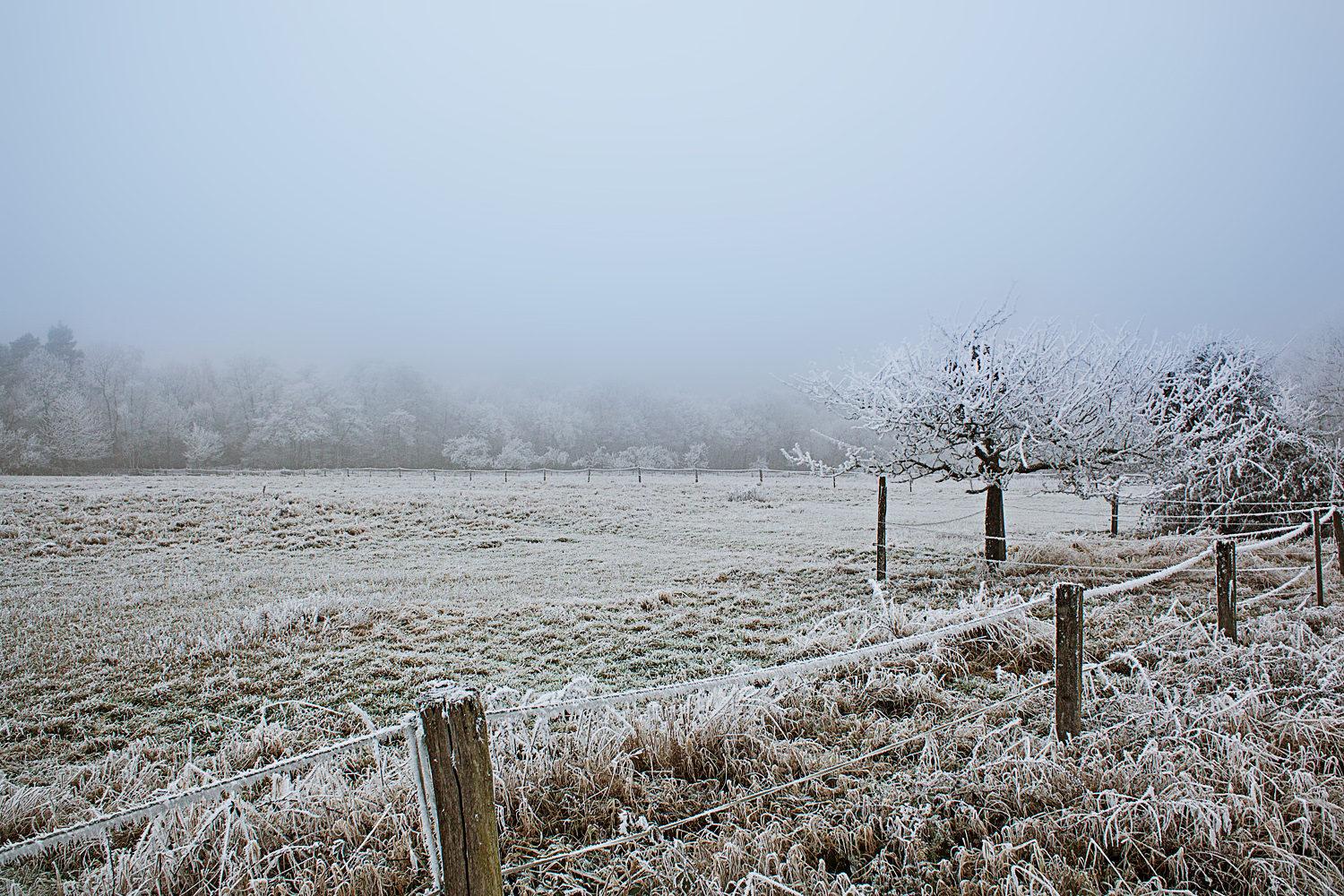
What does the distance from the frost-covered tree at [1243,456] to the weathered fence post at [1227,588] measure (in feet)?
24.1

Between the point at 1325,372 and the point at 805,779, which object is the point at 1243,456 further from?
the point at 805,779

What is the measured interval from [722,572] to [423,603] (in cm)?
494

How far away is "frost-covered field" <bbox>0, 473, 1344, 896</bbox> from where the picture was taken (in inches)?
101

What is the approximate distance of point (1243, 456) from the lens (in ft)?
41.9

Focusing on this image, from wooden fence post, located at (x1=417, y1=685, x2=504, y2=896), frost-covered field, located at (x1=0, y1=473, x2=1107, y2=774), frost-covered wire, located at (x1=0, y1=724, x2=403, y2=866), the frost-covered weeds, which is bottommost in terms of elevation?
frost-covered field, located at (x1=0, y1=473, x2=1107, y2=774)

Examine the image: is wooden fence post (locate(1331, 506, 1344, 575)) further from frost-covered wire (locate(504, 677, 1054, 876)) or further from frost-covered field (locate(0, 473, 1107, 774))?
frost-covered wire (locate(504, 677, 1054, 876))

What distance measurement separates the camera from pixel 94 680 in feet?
19.0

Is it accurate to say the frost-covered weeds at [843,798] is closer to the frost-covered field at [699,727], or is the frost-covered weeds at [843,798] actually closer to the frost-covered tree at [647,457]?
the frost-covered field at [699,727]

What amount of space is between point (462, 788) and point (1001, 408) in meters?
10.3

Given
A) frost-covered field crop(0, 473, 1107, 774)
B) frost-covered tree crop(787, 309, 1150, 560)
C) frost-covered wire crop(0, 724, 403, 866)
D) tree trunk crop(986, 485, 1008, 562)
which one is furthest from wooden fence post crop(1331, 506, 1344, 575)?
frost-covered wire crop(0, 724, 403, 866)

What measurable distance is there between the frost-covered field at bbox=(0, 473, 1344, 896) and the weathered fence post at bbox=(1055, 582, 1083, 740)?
20 centimetres

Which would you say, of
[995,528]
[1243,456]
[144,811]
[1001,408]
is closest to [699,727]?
[144,811]

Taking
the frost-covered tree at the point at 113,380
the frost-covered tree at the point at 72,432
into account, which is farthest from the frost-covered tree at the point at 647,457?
the frost-covered tree at the point at 72,432

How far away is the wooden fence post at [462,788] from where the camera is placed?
1.71 metres
